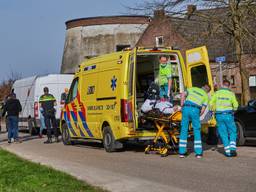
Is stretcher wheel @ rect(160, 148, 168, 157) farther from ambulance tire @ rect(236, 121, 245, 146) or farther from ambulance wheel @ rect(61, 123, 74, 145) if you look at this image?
ambulance wheel @ rect(61, 123, 74, 145)

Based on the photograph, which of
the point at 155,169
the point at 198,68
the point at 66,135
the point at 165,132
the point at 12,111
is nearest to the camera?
the point at 155,169

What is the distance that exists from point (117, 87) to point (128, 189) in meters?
5.16

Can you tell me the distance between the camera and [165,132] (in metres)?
13.0

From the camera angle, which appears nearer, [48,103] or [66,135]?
[66,135]

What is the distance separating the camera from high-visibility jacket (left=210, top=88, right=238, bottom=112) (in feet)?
40.0

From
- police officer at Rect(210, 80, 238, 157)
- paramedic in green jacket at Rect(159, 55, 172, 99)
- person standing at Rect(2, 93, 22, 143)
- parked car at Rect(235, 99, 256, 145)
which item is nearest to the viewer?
police officer at Rect(210, 80, 238, 157)

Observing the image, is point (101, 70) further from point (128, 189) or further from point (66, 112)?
point (128, 189)

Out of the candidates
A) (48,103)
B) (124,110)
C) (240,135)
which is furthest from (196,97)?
(48,103)

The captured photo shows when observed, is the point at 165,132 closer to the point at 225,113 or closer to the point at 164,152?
the point at 164,152

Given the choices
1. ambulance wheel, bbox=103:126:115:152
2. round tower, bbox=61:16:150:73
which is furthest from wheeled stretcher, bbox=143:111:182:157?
round tower, bbox=61:16:150:73

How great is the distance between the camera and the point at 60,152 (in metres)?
14.6

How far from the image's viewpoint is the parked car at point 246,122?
14.6m

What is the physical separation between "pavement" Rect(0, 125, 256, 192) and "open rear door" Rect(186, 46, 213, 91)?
5.78 ft

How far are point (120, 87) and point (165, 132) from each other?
1546mm
